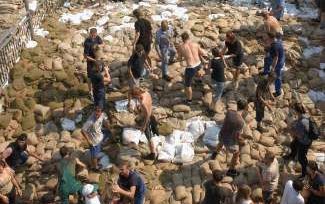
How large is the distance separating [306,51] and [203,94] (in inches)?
152

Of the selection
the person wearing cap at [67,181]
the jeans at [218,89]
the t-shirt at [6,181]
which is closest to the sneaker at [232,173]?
the jeans at [218,89]

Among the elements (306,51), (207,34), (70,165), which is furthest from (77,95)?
(306,51)

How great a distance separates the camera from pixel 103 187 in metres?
10.6

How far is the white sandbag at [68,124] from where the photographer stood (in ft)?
39.6

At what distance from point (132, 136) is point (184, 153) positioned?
1.29m

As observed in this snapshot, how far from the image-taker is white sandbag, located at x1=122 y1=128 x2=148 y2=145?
1148cm

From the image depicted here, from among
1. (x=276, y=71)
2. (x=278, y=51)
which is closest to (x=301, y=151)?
(x=276, y=71)

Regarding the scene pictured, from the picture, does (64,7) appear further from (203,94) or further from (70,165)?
(70,165)

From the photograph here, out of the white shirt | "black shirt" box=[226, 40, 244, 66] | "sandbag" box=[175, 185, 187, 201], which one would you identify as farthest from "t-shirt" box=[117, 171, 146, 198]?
"black shirt" box=[226, 40, 244, 66]

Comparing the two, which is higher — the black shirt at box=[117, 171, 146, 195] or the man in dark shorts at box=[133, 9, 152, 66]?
the man in dark shorts at box=[133, 9, 152, 66]

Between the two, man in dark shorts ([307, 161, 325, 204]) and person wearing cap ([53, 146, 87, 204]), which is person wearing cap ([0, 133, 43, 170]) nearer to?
person wearing cap ([53, 146, 87, 204])

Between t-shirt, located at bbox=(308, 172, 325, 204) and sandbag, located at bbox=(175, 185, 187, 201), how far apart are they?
2.62 meters

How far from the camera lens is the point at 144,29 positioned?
12375 millimetres

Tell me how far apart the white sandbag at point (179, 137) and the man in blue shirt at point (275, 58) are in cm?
251
